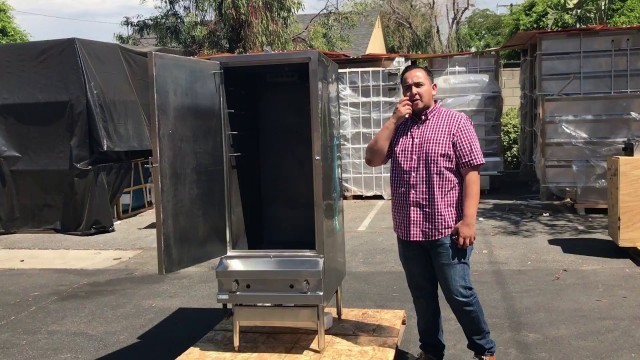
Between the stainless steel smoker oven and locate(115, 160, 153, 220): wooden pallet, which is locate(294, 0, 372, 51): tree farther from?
the stainless steel smoker oven

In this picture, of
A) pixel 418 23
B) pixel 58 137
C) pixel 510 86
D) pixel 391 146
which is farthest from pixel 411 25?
pixel 391 146

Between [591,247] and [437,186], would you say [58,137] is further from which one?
[437,186]

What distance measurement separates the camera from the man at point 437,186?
3756 millimetres

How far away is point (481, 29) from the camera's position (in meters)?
46.6

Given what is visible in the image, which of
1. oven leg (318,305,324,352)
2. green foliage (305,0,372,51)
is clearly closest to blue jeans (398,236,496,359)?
oven leg (318,305,324,352)

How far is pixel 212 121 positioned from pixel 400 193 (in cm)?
125

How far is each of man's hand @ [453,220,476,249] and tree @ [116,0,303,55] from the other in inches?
499

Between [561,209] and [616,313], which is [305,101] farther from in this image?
[561,209]

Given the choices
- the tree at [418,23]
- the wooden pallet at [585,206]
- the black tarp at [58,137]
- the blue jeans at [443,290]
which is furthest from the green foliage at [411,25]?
the blue jeans at [443,290]

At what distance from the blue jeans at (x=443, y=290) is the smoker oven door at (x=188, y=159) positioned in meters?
1.23

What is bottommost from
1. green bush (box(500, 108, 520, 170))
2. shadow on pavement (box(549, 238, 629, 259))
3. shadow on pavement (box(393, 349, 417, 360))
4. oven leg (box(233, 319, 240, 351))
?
shadow on pavement (box(393, 349, 417, 360))

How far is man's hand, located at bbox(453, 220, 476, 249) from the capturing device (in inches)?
147

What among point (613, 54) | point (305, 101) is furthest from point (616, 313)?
point (613, 54)

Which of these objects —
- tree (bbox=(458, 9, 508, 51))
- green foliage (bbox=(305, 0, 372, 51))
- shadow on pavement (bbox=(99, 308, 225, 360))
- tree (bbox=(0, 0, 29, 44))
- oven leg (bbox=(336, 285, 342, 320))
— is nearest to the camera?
oven leg (bbox=(336, 285, 342, 320))
